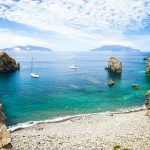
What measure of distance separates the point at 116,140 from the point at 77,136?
23.1ft

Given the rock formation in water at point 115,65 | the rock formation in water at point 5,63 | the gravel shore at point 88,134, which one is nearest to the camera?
the gravel shore at point 88,134

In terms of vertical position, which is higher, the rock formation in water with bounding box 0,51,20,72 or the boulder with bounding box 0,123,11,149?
the rock formation in water with bounding box 0,51,20,72

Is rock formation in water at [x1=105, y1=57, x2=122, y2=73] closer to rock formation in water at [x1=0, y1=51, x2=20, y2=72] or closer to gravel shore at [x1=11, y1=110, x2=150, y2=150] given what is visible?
rock formation in water at [x1=0, y1=51, x2=20, y2=72]

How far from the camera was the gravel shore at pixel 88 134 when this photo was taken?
4238cm

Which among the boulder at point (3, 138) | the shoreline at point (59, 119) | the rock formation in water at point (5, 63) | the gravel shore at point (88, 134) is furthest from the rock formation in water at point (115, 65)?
the boulder at point (3, 138)

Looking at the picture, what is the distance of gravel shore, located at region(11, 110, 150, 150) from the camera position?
42375 mm

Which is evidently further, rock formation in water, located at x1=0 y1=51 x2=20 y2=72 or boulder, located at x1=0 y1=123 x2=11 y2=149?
rock formation in water, located at x1=0 y1=51 x2=20 y2=72

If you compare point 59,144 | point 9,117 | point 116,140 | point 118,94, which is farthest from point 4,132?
point 118,94

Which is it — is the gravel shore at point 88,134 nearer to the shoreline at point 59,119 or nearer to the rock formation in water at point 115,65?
the shoreline at point 59,119

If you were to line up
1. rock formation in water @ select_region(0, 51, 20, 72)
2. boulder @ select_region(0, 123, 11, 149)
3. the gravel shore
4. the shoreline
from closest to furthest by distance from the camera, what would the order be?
boulder @ select_region(0, 123, 11, 149)
the gravel shore
the shoreline
rock formation in water @ select_region(0, 51, 20, 72)

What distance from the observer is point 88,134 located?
49.1 metres

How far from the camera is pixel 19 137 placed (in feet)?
156

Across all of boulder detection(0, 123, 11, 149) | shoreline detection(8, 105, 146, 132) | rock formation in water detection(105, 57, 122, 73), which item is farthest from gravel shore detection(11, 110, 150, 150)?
rock formation in water detection(105, 57, 122, 73)

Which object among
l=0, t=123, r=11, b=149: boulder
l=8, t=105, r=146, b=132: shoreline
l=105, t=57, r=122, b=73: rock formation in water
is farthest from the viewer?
l=105, t=57, r=122, b=73: rock formation in water
